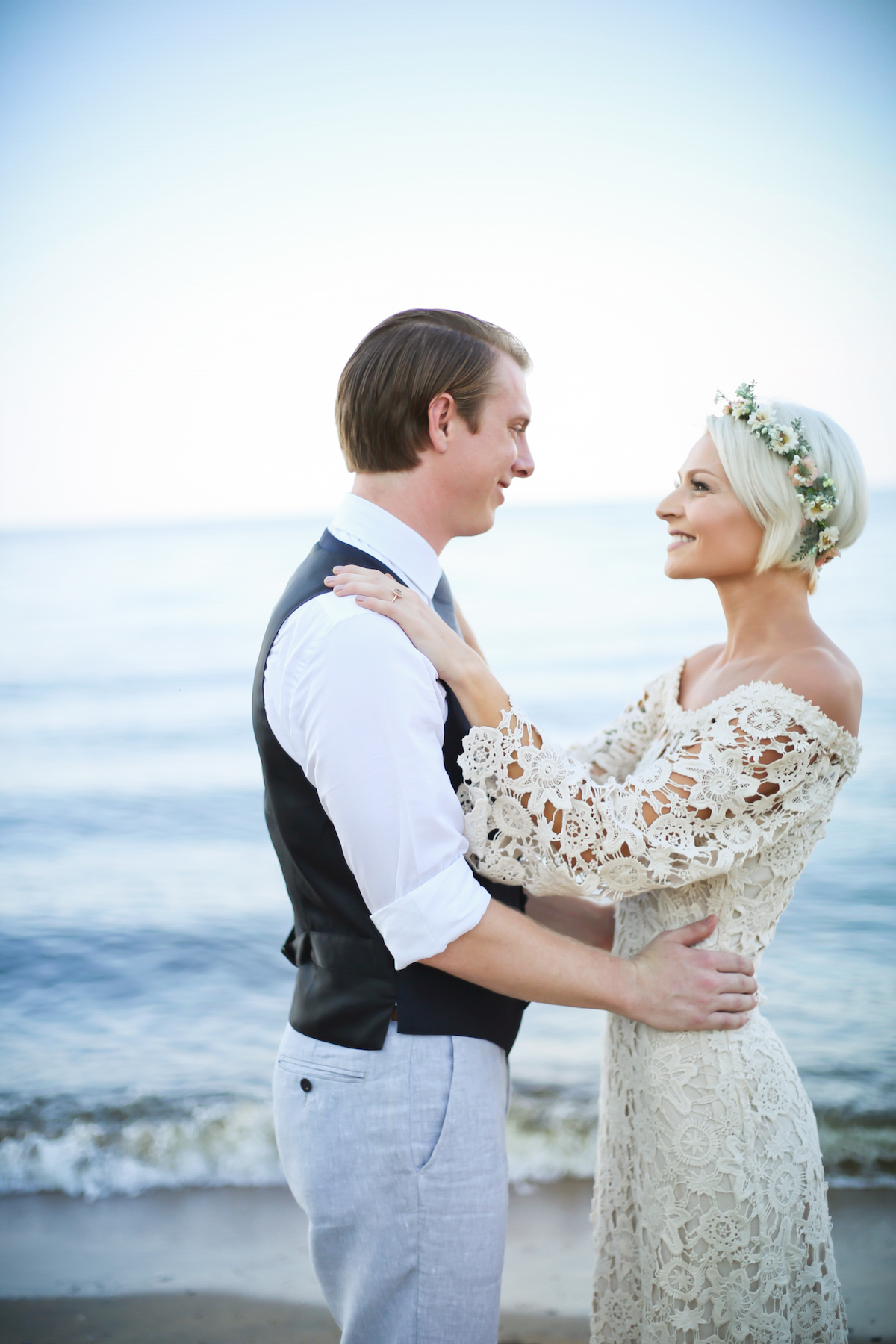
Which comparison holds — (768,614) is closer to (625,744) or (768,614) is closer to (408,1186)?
(625,744)

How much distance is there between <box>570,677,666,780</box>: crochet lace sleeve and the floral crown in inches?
22.5

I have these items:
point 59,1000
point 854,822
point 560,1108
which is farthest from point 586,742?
point 854,822

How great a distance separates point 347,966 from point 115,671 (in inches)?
673

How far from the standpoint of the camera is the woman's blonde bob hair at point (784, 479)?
2186 millimetres

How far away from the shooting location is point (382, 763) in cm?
151

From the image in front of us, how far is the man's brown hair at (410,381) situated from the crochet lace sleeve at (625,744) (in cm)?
107

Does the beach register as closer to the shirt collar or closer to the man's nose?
the shirt collar

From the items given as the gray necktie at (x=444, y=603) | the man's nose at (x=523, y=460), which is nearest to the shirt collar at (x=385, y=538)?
the gray necktie at (x=444, y=603)

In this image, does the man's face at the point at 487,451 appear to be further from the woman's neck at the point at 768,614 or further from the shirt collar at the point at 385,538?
the woman's neck at the point at 768,614

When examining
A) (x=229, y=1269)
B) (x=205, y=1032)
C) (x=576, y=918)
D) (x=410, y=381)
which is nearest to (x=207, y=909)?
(x=205, y=1032)

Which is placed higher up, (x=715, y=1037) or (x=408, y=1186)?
(x=715, y=1037)

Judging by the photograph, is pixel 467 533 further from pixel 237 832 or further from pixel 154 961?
pixel 237 832

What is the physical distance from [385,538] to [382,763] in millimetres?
499

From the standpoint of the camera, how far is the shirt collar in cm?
181
